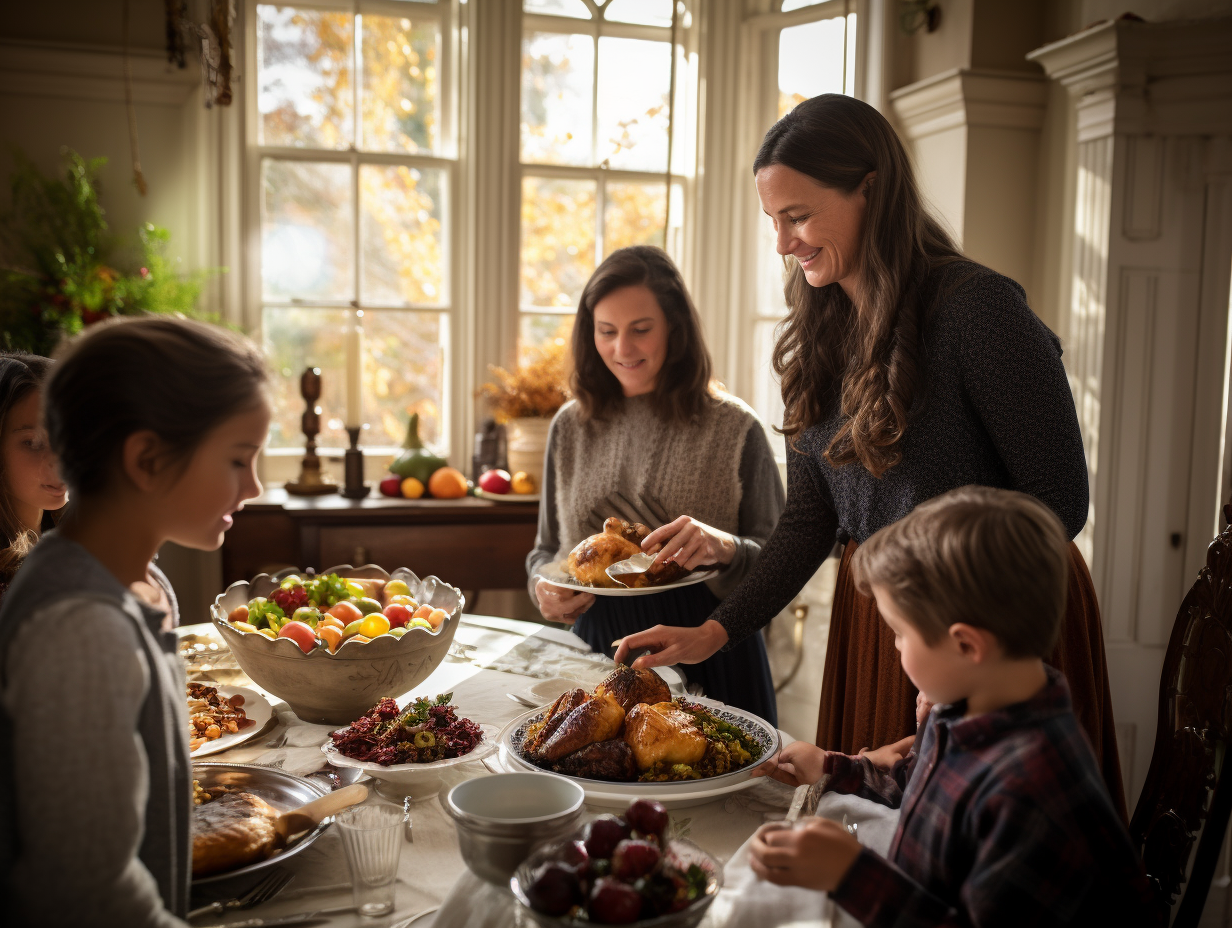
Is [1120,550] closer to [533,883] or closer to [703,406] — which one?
[703,406]

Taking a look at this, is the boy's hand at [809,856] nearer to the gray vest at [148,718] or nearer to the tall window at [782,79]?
the gray vest at [148,718]

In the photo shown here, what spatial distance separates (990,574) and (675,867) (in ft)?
1.34

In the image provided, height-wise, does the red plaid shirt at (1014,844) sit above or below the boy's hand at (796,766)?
above

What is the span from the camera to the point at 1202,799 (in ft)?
3.99

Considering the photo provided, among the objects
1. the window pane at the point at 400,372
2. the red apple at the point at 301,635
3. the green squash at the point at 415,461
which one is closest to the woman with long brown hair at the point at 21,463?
the red apple at the point at 301,635

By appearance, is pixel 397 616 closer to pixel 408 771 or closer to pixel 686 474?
pixel 408 771

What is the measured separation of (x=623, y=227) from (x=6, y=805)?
354 cm

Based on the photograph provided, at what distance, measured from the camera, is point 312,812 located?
3.58 feet

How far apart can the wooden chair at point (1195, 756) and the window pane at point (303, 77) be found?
344cm

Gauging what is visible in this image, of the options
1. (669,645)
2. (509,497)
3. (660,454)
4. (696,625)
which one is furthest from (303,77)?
(669,645)

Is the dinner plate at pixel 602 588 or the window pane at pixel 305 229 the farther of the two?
the window pane at pixel 305 229

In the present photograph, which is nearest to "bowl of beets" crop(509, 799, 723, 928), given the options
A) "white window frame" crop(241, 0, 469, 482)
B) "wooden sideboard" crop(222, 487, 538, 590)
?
"wooden sideboard" crop(222, 487, 538, 590)

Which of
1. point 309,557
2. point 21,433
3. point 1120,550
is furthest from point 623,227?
point 21,433

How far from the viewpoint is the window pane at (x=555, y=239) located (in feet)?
13.1
